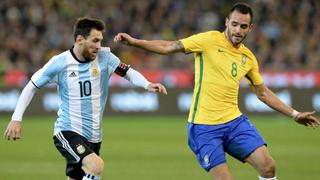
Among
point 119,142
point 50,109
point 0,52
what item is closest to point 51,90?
point 50,109

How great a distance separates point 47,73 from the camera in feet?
28.4

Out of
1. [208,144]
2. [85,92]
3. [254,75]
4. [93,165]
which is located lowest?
[93,165]

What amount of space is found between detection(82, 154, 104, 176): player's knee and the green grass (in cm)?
410

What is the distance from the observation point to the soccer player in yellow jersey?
841cm

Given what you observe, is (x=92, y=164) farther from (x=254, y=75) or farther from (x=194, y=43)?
(x=254, y=75)

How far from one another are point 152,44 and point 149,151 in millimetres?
8567

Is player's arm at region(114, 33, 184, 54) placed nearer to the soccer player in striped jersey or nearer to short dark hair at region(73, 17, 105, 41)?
the soccer player in striped jersey

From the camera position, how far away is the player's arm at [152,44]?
26.8 feet

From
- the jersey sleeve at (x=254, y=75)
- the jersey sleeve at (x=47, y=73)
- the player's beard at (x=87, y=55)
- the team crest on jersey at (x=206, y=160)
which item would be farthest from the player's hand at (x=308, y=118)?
the jersey sleeve at (x=47, y=73)

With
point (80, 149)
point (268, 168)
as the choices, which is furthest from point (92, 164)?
point (268, 168)

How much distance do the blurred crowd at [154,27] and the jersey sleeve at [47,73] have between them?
612 inches

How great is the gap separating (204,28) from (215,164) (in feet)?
63.0

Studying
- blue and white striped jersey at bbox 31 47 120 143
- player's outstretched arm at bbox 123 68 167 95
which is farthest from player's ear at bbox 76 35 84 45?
player's outstretched arm at bbox 123 68 167 95

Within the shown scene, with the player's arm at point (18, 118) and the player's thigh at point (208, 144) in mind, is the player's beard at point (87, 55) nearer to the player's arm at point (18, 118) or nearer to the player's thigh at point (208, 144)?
the player's arm at point (18, 118)
